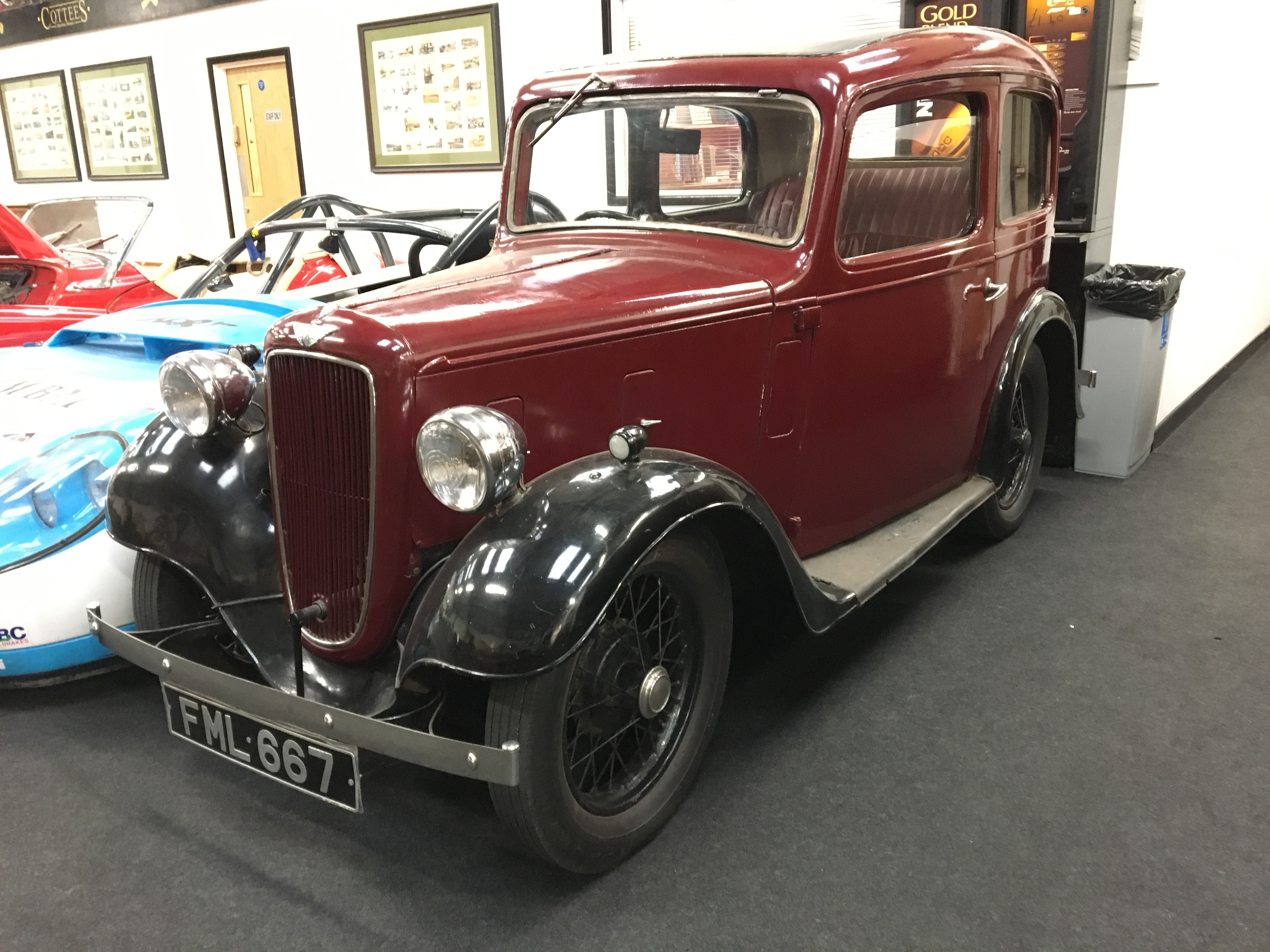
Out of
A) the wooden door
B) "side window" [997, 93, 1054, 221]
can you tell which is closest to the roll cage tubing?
"side window" [997, 93, 1054, 221]

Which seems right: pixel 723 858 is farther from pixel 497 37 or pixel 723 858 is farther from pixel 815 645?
pixel 497 37

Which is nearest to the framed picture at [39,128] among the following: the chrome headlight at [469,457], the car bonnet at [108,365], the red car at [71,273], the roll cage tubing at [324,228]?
the red car at [71,273]

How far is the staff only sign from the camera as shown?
756cm

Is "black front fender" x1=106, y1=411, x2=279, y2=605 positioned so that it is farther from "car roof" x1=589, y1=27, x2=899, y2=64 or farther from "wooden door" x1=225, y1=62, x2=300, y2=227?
"wooden door" x1=225, y1=62, x2=300, y2=227

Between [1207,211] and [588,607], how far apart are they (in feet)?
14.9

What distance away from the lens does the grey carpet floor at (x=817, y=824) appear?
1.75 metres

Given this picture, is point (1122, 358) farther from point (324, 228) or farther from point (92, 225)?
point (92, 225)

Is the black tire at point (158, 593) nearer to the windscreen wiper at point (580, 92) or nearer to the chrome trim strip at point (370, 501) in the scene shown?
the chrome trim strip at point (370, 501)

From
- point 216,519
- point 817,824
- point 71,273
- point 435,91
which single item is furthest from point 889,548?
point 435,91

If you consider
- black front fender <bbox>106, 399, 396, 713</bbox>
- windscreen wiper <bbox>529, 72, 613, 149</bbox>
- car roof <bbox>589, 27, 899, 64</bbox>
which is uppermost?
car roof <bbox>589, 27, 899, 64</bbox>

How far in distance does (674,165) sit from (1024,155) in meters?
1.24

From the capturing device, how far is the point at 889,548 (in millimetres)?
2633

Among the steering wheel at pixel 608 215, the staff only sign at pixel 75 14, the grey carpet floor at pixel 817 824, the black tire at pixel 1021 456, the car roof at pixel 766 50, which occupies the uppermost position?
the staff only sign at pixel 75 14

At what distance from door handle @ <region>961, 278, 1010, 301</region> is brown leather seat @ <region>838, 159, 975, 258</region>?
0.16 m
